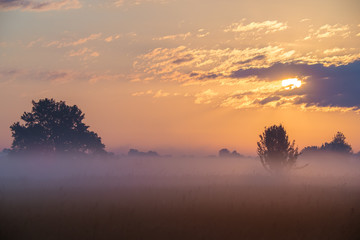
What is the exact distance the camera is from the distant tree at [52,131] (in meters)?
42.8

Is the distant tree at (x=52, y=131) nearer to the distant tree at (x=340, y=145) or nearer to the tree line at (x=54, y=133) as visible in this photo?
the tree line at (x=54, y=133)

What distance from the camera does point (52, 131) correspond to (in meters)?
43.8

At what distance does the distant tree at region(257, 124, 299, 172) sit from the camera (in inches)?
1255

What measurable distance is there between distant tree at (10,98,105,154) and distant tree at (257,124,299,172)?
21230 mm

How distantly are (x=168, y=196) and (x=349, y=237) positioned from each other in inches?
392

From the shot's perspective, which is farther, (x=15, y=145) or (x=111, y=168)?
(x=111, y=168)

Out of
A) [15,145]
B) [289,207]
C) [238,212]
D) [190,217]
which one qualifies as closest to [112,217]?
[190,217]

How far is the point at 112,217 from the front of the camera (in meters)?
15.4

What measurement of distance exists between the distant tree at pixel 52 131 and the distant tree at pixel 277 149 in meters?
21.2

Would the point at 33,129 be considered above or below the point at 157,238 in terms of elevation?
above

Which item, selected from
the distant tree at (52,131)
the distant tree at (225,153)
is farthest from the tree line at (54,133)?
the distant tree at (225,153)

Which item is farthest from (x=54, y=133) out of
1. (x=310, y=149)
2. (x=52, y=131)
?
(x=310, y=149)

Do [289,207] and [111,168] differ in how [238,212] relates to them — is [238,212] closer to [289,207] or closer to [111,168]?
[289,207]

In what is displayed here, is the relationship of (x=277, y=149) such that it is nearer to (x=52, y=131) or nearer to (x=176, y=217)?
(x=176, y=217)
